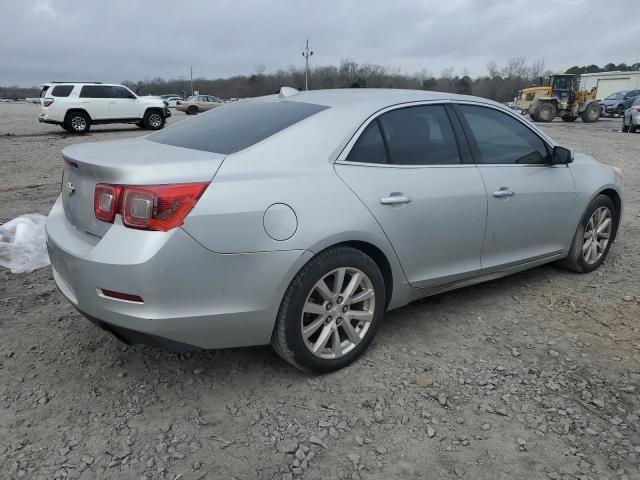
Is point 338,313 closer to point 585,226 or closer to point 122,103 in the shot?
point 585,226

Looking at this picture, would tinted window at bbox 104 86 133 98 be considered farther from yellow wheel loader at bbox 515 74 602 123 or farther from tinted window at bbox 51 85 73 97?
yellow wheel loader at bbox 515 74 602 123

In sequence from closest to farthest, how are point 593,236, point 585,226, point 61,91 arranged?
point 585,226
point 593,236
point 61,91

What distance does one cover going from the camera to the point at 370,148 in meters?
3.08

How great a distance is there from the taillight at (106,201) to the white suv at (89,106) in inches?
718

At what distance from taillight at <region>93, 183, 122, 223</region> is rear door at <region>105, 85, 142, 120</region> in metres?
18.8

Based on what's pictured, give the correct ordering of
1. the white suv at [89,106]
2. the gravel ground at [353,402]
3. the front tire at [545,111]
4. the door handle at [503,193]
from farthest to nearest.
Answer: the front tire at [545,111]
the white suv at [89,106]
the door handle at [503,193]
the gravel ground at [353,402]

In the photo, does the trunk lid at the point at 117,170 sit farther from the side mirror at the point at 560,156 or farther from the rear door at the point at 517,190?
the side mirror at the point at 560,156

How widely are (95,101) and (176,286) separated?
19020 millimetres

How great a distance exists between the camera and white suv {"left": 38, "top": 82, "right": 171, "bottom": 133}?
61.0 feet

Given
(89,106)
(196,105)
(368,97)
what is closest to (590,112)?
(89,106)

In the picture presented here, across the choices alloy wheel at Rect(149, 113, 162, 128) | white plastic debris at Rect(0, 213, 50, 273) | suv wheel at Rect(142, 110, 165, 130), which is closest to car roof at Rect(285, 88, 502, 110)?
white plastic debris at Rect(0, 213, 50, 273)

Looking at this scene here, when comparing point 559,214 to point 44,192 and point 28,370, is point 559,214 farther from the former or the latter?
point 44,192

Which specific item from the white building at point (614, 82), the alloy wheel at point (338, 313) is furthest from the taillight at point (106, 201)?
the white building at point (614, 82)

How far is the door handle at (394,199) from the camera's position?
9.79 feet
